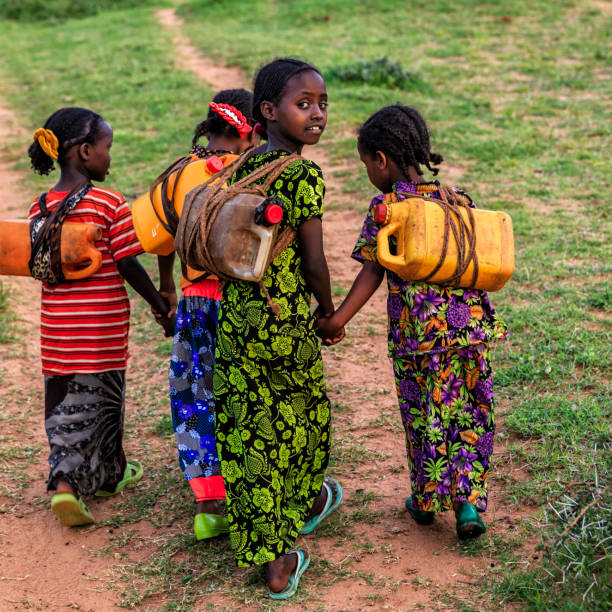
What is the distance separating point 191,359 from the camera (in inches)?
130

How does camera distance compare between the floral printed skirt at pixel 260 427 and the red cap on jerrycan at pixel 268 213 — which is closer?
the red cap on jerrycan at pixel 268 213

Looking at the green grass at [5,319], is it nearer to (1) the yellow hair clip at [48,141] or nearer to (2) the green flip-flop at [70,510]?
(2) the green flip-flop at [70,510]

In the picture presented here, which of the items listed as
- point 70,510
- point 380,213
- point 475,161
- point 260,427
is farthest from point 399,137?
point 475,161

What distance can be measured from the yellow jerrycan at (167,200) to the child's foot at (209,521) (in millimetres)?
1049

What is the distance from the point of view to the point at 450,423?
3.01 meters

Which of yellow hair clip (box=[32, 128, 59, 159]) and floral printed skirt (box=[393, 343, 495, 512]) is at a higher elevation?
yellow hair clip (box=[32, 128, 59, 159])

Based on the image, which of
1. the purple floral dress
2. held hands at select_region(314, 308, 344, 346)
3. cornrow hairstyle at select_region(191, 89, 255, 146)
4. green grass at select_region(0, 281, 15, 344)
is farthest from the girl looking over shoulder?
green grass at select_region(0, 281, 15, 344)

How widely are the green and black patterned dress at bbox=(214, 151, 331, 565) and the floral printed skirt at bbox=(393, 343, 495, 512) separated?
368 mm

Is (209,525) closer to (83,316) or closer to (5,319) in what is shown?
(83,316)

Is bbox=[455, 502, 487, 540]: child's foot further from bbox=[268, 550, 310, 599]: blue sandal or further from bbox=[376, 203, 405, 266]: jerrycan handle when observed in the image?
bbox=[376, 203, 405, 266]: jerrycan handle

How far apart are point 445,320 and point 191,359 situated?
106cm

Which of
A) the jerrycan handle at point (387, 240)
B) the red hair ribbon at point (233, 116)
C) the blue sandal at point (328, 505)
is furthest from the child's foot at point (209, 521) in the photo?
the red hair ribbon at point (233, 116)

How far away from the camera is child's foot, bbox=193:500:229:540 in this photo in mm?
3219

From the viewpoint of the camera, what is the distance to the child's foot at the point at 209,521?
3.22 m
